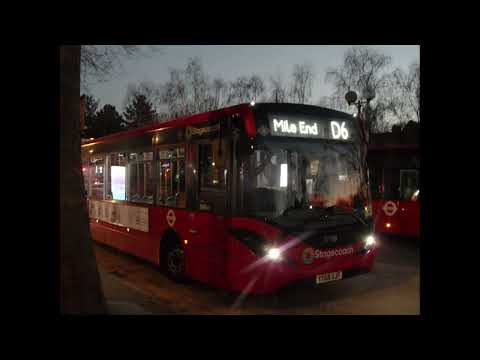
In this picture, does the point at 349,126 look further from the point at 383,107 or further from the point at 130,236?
the point at 383,107

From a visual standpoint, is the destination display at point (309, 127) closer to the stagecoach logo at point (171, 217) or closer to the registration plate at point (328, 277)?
the registration plate at point (328, 277)

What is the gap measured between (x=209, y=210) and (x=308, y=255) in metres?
1.83

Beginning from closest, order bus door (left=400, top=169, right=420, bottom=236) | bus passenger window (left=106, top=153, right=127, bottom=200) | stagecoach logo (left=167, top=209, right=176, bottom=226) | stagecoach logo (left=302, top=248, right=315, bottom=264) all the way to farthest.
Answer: stagecoach logo (left=302, top=248, right=315, bottom=264), stagecoach logo (left=167, top=209, right=176, bottom=226), bus passenger window (left=106, top=153, right=127, bottom=200), bus door (left=400, top=169, right=420, bottom=236)

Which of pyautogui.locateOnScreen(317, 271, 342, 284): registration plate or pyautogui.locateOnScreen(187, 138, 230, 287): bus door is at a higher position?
pyautogui.locateOnScreen(187, 138, 230, 287): bus door

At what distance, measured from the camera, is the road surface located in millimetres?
6973

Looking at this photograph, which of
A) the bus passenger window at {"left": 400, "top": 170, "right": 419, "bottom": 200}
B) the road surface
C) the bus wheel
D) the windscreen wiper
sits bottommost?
the road surface

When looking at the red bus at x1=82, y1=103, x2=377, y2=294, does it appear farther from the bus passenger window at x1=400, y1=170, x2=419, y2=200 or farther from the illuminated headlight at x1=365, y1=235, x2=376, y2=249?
the bus passenger window at x1=400, y1=170, x2=419, y2=200

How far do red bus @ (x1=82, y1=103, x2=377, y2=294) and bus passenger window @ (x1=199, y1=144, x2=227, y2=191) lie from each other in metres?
0.02

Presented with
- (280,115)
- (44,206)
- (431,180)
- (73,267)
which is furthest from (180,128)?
(431,180)

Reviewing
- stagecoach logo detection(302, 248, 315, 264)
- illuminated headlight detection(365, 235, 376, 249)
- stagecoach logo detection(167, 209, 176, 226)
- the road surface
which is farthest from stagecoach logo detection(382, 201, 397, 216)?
stagecoach logo detection(167, 209, 176, 226)

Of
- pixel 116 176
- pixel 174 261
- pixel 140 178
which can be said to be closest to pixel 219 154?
pixel 174 261

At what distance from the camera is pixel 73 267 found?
5.24 metres

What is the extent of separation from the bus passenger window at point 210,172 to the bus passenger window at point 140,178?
6.66ft

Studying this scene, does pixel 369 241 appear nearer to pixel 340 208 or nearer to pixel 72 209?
pixel 340 208
